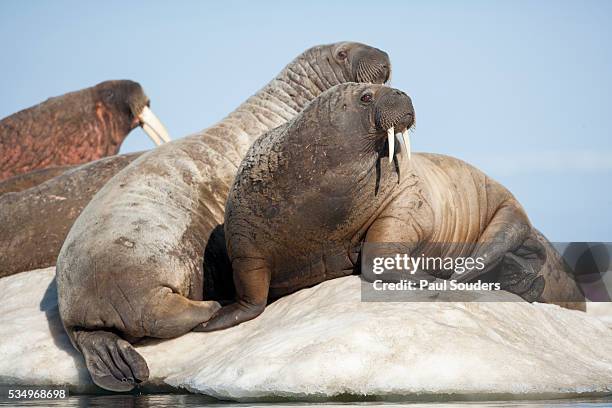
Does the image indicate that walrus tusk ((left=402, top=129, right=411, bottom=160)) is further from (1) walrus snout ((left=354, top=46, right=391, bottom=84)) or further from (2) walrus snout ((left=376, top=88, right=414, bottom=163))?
(1) walrus snout ((left=354, top=46, right=391, bottom=84))

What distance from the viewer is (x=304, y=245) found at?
8.55m

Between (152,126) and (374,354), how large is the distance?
10147mm

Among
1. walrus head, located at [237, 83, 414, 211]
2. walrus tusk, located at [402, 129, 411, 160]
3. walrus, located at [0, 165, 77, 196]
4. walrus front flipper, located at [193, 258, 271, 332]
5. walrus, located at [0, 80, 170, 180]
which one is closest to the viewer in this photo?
walrus tusk, located at [402, 129, 411, 160]

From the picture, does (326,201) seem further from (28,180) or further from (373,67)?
(28,180)

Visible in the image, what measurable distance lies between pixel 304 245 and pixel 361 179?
0.59 meters

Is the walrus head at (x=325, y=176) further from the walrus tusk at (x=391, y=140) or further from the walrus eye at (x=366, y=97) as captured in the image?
the walrus tusk at (x=391, y=140)

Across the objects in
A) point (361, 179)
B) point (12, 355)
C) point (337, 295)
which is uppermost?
point (361, 179)

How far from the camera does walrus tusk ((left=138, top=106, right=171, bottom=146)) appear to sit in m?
16.4

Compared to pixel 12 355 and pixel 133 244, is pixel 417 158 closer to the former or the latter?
pixel 133 244

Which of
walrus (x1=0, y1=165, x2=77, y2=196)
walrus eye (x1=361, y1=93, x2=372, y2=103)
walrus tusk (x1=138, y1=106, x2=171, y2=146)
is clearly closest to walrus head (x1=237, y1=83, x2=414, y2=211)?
walrus eye (x1=361, y1=93, x2=372, y2=103)

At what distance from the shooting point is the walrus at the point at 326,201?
8406 mm

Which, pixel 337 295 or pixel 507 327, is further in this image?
pixel 337 295

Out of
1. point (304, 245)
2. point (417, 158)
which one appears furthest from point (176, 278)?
point (417, 158)

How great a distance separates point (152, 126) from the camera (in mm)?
16672
